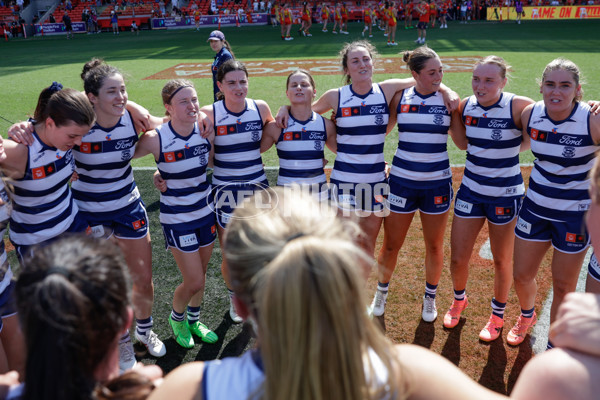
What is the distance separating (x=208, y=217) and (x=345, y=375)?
9.09 ft

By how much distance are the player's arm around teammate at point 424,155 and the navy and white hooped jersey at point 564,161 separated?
0.71 m

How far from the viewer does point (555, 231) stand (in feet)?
11.0

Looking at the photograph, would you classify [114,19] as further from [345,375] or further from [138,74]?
[345,375]

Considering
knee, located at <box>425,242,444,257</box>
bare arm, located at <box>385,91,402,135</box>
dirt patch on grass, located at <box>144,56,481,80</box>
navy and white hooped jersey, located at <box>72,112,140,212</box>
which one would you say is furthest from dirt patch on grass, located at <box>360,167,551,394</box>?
dirt patch on grass, located at <box>144,56,481,80</box>

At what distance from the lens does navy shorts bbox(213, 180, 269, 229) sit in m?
3.88

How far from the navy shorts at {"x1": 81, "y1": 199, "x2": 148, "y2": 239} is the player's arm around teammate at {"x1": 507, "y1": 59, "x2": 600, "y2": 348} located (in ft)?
9.65

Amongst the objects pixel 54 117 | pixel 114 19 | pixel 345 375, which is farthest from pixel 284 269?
pixel 114 19

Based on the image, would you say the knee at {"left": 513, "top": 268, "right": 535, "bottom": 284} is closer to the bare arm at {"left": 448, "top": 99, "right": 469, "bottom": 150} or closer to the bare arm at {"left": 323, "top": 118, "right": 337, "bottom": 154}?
the bare arm at {"left": 448, "top": 99, "right": 469, "bottom": 150}

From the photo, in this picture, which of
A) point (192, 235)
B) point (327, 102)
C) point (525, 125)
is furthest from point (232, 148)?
point (525, 125)

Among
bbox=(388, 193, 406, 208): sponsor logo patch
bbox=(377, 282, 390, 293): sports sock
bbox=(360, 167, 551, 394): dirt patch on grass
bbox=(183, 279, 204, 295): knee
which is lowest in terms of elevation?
bbox=(360, 167, 551, 394): dirt patch on grass

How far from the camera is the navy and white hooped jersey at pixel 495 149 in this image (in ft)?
11.8

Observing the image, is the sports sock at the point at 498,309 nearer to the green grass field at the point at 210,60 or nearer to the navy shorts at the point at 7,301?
the green grass field at the point at 210,60

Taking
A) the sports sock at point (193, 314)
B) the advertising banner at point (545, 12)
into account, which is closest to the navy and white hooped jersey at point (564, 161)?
the sports sock at point (193, 314)

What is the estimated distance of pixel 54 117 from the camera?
3.05 m
